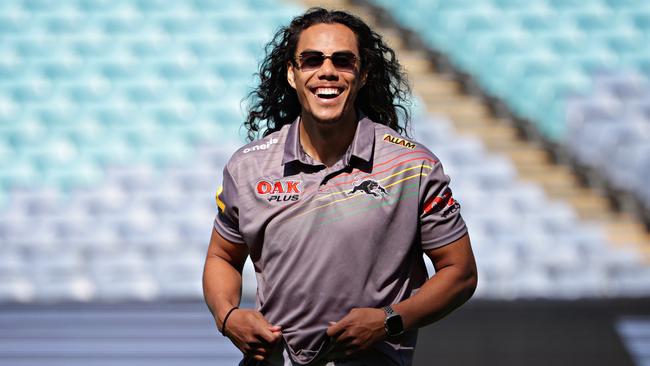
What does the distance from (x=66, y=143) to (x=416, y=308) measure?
5.60 meters

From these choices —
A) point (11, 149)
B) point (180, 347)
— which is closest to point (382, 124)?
point (180, 347)

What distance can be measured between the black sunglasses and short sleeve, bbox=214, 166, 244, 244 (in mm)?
262

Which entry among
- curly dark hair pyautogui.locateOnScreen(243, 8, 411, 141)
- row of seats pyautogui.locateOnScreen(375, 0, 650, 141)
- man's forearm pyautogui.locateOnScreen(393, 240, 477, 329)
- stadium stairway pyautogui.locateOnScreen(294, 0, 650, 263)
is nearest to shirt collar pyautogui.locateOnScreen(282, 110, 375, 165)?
curly dark hair pyautogui.locateOnScreen(243, 8, 411, 141)

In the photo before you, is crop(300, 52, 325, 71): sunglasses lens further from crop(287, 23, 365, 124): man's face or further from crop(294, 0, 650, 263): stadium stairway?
crop(294, 0, 650, 263): stadium stairway

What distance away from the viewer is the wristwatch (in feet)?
6.23

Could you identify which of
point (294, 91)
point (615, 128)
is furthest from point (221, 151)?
point (294, 91)

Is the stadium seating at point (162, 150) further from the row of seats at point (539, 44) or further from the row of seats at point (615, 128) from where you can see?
the row of seats at point (615, 128)

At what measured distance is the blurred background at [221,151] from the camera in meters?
5.90

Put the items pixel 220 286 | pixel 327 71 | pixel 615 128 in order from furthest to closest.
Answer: pixel 615 128 < pixel 220 286 < pixel 327 71

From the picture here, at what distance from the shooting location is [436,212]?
1.98 meters

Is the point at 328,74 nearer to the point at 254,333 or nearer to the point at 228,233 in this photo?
the point at 228,233

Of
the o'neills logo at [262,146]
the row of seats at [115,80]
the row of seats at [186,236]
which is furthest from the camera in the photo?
the row of seats at [115,80]

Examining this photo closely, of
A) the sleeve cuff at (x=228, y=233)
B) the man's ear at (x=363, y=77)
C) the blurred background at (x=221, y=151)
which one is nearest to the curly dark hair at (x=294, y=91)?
the man's ear at (x=363, y=77)

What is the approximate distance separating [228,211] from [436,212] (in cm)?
41
